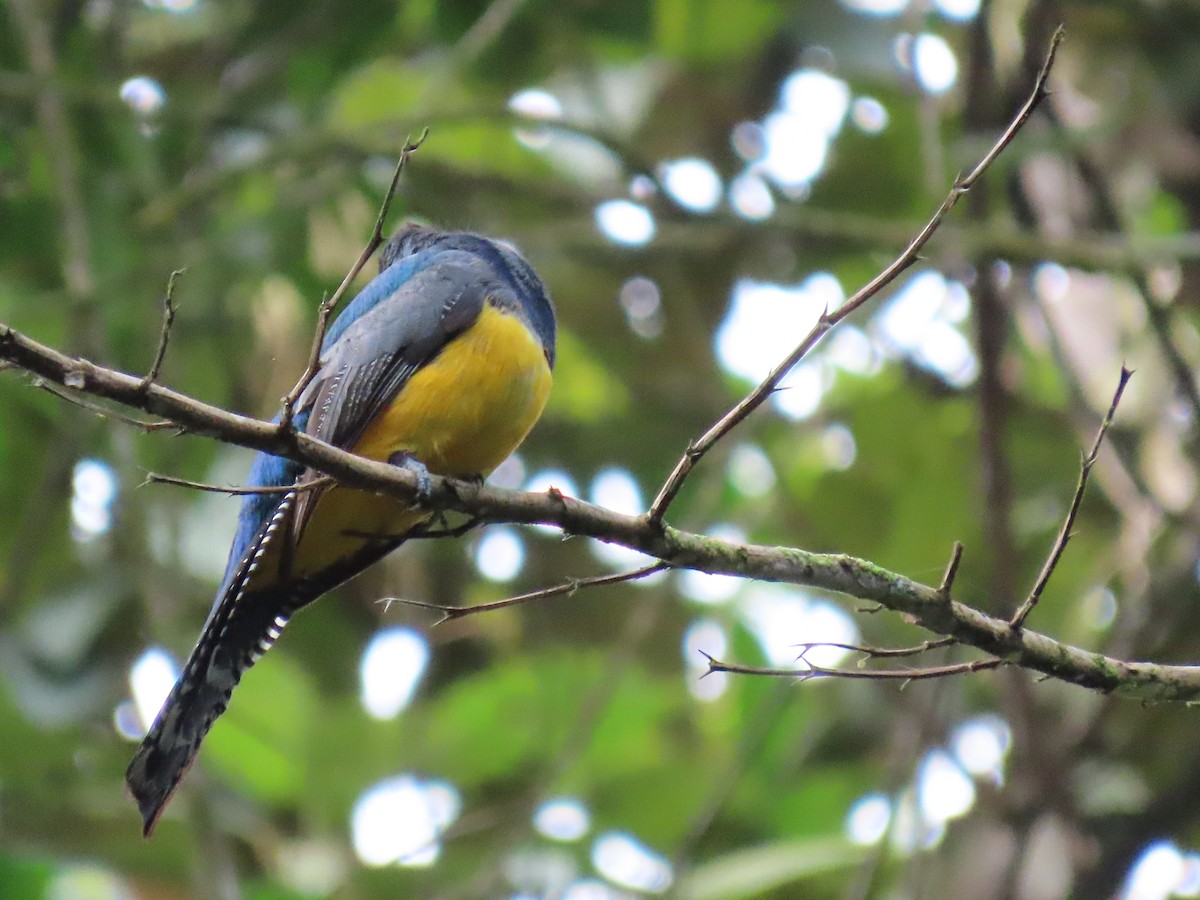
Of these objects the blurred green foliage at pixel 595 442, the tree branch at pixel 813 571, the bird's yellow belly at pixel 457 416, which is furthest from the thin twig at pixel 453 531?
the blurred green foliage at pixel 595 442

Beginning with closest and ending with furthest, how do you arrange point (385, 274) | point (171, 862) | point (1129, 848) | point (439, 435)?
point (439, 435)
point (385, 274)
point (1129, 848)
point (171, 862)

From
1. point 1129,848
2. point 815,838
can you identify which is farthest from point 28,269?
point 1129,848

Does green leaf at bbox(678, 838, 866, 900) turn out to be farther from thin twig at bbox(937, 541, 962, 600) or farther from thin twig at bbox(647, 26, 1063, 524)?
thin twig at bbox(647, 26, 1063, 524)

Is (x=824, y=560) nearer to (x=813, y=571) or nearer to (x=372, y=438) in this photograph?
(x=813, y=571)

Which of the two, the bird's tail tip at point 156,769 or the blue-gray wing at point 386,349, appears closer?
the bird's tail tip at point 156,769

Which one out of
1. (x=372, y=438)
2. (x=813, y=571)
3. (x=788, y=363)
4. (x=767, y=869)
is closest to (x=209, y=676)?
(x=372, y=438)

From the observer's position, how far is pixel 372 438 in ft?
12.4

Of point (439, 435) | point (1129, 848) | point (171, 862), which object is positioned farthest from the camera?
point (171, 862)

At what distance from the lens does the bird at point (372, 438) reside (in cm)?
363

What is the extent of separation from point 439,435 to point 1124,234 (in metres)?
3.23

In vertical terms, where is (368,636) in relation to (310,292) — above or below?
below

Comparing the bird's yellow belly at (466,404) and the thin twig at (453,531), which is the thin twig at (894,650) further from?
the bird's yellow belly at (466,404)

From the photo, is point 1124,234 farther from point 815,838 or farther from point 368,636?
point 368,636

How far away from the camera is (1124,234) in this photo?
574 cm
